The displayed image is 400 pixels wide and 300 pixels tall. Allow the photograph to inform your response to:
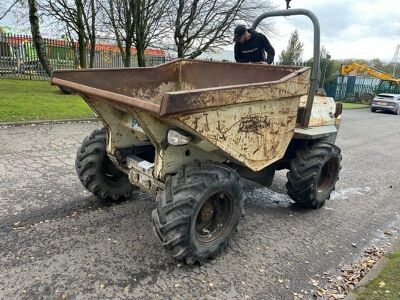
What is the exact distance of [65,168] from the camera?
548 centimetres

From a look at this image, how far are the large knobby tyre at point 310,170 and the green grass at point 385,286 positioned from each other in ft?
3.68

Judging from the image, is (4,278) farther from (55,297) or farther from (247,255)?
(247,255)

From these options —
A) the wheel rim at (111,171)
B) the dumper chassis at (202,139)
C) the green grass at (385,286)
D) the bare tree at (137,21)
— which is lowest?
the green grass at (385,286)

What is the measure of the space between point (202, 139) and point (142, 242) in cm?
130

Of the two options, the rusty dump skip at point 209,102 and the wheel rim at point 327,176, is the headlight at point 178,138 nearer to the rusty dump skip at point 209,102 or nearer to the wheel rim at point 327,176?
the rusty dump skip at point 209,102

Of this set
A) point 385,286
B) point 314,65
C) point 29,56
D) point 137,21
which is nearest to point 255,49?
point 314,65

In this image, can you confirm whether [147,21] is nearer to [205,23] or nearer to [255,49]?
[205,23]

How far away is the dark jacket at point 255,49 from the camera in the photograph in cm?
487

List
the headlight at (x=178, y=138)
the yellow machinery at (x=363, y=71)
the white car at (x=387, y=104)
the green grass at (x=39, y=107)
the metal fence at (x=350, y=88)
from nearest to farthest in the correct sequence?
the headlight at (x=178, y=138) → the green grass at (x=39, y=107) → the white car at (x=387, y=104) → the yellow machinery at (x=363, y=71) → the metal fence at (x=350, y=88)

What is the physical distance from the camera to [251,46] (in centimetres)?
493

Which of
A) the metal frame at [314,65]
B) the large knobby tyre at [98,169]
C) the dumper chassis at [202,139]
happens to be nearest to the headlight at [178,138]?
the dumper chassis at [202,139]

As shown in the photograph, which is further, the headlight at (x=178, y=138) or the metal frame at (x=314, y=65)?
the metal frame at (x=314, y=65)

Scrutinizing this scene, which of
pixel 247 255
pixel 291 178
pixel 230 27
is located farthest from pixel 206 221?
pixel 230 27

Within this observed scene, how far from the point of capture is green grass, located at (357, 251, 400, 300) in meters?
2.89
